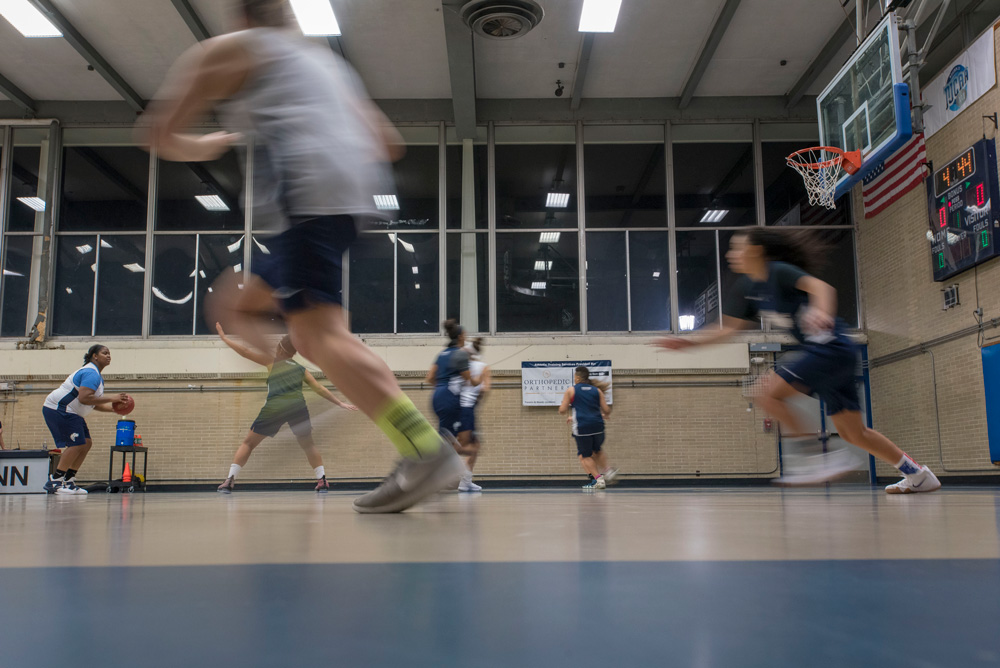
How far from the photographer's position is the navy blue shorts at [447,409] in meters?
7.16

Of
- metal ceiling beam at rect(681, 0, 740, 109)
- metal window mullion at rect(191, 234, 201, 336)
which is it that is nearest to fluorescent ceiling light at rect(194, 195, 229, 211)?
metal window mullion at rect(191, 234, 201, 336)

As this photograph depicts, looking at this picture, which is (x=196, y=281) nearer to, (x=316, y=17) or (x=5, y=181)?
(x=5, y=181)

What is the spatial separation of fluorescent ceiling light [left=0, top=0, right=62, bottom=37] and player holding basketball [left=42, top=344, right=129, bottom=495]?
669 cm

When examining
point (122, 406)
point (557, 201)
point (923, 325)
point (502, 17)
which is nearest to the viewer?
point (122, 406)

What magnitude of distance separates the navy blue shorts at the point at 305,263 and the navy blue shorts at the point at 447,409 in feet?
16.9

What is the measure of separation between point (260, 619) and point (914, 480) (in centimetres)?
492

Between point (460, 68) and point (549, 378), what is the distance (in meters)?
5.53

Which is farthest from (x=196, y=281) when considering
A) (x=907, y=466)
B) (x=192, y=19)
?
(x=907, y=466)

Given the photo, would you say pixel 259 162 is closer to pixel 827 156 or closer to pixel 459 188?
pixel 827 156

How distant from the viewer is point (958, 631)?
55 cm

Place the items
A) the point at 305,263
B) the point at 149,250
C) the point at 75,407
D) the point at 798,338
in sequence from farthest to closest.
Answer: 1. the point at 149,250
2. the point at 75,407
3. the point at 798,338
4. the point at 305,263

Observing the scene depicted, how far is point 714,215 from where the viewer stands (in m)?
13.9

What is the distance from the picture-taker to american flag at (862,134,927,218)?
442 inches

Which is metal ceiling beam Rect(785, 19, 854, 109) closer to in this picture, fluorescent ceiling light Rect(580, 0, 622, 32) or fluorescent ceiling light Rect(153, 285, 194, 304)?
fluorescent ceiling light Rect(580, 0, 622, 32)
